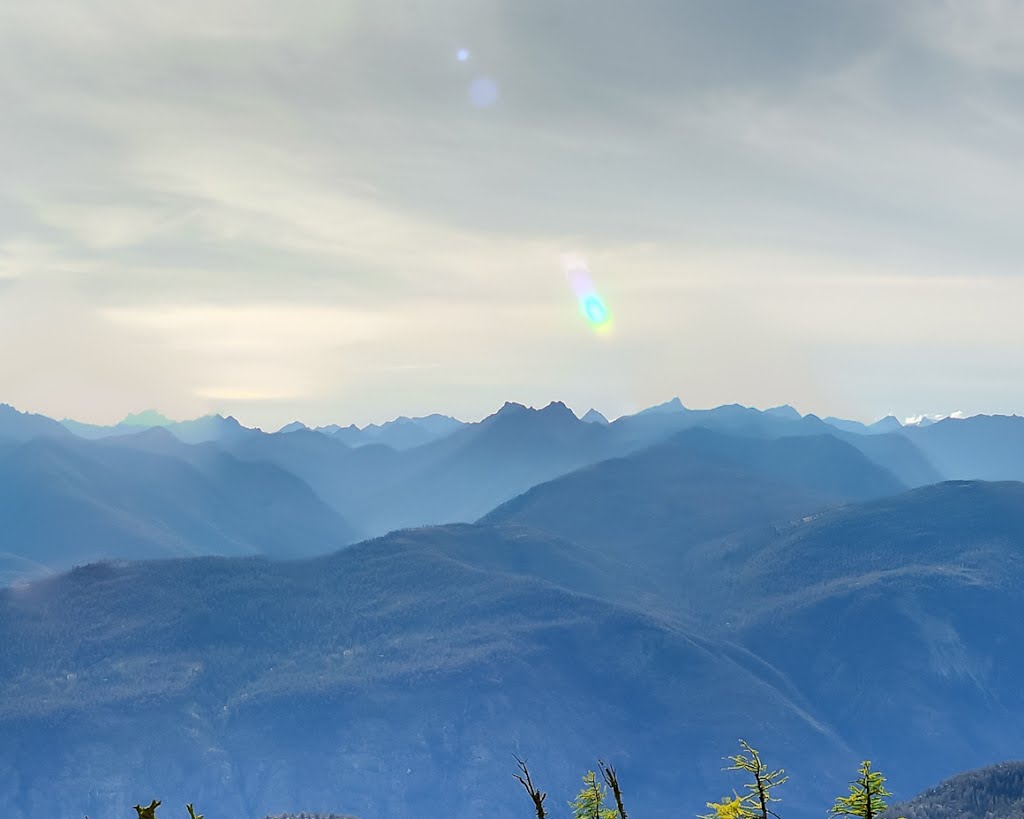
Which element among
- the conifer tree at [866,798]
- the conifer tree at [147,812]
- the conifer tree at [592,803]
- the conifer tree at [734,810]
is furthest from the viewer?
the conifer tree at [592,803]

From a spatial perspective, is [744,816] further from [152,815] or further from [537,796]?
[152,815]

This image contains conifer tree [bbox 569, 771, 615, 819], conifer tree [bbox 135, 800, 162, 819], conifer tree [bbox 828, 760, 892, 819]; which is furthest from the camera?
conifer tree [bbox 569, 771, 615, 819]

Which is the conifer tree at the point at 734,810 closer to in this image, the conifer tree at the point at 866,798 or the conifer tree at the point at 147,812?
the conifer tree at the point at 866,798

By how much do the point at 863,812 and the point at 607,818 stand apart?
20491 mm

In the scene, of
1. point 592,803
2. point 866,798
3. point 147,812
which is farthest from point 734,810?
point 147,812

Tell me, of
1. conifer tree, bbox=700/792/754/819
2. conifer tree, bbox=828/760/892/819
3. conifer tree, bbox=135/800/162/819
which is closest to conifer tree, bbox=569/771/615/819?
conifer tree, bbox=700/792/754/819

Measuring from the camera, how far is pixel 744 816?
51.0m

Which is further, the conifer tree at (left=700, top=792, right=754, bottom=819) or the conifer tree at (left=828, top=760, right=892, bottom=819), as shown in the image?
the conifer tree at (left=700, top=792, right=754, bottom=819)

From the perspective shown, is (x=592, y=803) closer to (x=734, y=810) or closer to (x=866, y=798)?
(x=734, y=810)

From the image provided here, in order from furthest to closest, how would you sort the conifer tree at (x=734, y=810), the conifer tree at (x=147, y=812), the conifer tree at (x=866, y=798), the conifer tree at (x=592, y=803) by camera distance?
the conifer tree at (x=592, y=803)
the conifer tree at (x=734, y=810)
the conifer tree at (x=866, y=798)
the conifer tree at (x=147, y=812)

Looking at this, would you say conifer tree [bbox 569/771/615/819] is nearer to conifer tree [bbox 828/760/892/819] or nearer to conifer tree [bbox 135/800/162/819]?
conifer tree [bbox 828/760/892/819]

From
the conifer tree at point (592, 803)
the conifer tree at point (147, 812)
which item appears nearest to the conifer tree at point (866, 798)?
the conifer tree at point (592, 803)

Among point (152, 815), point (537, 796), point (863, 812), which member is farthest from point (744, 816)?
point (152, 815)

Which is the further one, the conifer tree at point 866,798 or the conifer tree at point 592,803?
the conifer tree at point 592,803
